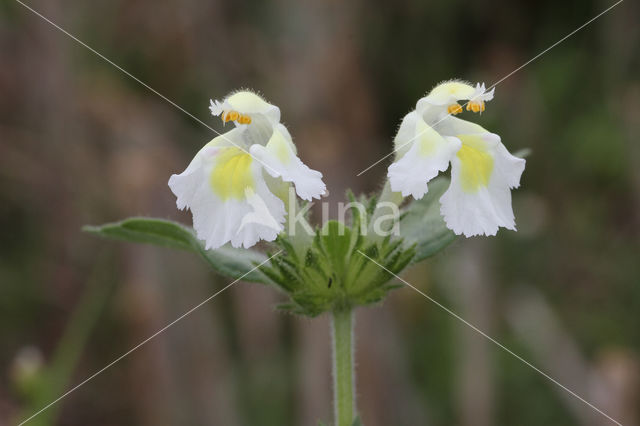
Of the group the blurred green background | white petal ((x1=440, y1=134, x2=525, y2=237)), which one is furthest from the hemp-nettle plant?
the blurred green background

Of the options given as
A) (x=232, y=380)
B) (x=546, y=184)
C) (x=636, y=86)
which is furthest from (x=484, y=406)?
(x=636, y=86)

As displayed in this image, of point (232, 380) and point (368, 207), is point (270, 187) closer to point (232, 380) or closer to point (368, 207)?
point (368, 207)

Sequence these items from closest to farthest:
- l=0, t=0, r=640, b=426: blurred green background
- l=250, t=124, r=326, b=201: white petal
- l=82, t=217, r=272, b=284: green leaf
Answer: l=250, t=124, r=326, b=201: white petal, l=82, t=217, r=272, b=284: green leaf, l=0, t=0, r=640, b=426: blurred green background

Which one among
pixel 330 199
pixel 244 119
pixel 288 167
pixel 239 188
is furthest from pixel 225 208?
pixel 330 199

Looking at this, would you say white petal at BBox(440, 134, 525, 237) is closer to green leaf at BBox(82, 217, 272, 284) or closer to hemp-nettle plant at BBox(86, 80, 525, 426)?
hemp-nettle plant at BBox(86, 80, 525, 426)

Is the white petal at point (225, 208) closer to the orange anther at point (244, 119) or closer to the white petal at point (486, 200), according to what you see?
the orange anther at point (244, 119)
